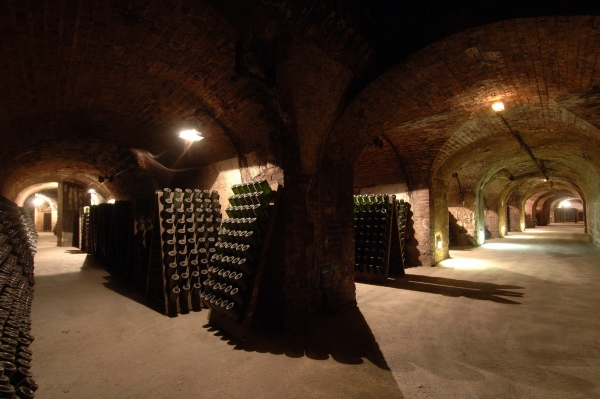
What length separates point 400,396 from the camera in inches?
89.9

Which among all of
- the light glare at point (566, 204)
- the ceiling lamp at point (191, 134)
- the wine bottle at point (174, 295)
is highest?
the ceiling lamp at point (191, 134)

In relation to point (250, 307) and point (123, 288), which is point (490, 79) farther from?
point (123, 288)

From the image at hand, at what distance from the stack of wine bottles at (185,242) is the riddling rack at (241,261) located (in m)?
0.60

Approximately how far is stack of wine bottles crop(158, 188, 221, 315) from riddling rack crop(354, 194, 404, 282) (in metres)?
3.35

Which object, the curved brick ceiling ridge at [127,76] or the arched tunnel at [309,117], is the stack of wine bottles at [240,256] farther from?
the curved brick ceiling ridge at [127,76]

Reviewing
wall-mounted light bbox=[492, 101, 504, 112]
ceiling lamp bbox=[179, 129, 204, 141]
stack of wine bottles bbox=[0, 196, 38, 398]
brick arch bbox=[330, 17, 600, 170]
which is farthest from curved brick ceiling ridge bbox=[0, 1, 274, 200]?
wall-mounted light bbox=[492, 101, 504, 112]

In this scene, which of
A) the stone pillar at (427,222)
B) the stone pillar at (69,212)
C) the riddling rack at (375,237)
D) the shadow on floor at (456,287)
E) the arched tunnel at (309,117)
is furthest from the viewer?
the stone pillar at (69,212)

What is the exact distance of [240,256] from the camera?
3664 millimetres

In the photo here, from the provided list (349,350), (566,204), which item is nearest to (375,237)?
(349,350)

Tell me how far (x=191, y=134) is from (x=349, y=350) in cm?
443

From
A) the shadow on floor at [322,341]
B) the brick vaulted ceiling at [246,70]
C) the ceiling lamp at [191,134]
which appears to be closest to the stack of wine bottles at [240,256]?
the shadow on floor at [322,341]

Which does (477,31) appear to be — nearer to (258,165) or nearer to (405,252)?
(258,165)

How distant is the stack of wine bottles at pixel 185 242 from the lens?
4.21 meters

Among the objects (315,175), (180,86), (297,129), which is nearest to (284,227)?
(315,175)
